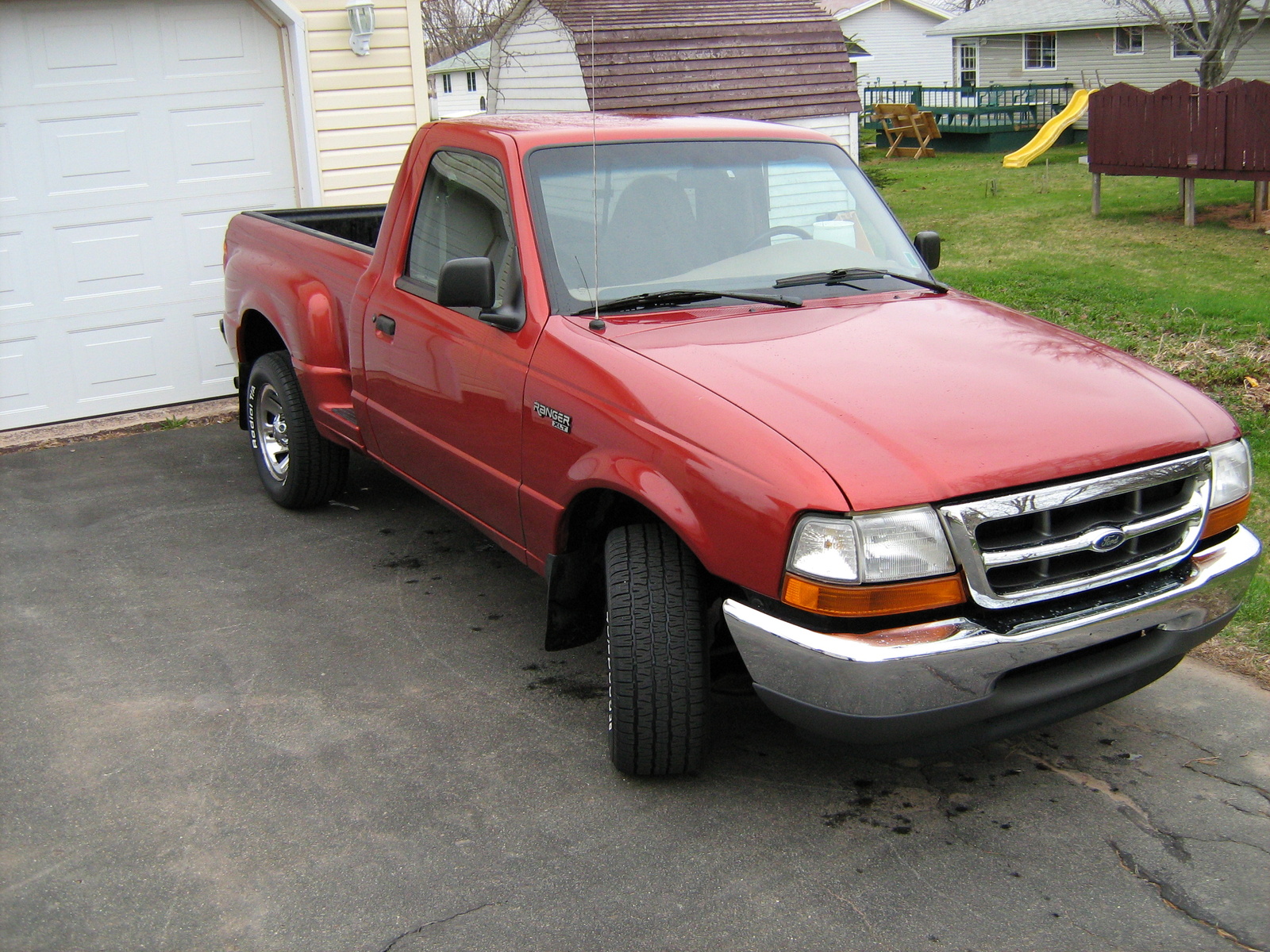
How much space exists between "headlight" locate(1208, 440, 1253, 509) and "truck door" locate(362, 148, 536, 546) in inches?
84.4

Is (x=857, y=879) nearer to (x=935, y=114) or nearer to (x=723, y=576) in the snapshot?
(x=723, y=576)

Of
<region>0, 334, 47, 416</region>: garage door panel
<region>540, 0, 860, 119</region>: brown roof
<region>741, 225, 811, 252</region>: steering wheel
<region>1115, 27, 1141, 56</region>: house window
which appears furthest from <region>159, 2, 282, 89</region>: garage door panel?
<region>1115, 27, 1141, 56</region>: house window

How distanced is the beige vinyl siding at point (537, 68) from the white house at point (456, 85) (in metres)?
21.0

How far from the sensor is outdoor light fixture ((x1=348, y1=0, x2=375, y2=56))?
866 cm

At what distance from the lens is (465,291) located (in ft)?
13.1

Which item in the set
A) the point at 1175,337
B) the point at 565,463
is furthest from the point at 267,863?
the point at 1175,337

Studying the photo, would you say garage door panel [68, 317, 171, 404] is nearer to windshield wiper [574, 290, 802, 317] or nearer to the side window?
the side window

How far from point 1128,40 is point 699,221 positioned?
109ft

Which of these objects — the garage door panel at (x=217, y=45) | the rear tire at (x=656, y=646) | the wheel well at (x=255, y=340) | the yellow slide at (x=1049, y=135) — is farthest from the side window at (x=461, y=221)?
the yellow slide at (x=1049, y=135)

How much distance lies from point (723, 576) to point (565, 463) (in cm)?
80

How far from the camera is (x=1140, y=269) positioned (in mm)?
11891

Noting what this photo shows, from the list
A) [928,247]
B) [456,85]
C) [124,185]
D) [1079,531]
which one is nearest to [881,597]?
[1079,531]

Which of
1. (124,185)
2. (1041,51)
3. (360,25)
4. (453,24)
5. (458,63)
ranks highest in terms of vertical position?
(458,63)

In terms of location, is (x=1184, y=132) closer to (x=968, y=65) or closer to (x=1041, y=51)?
(x=1041, y=51)
